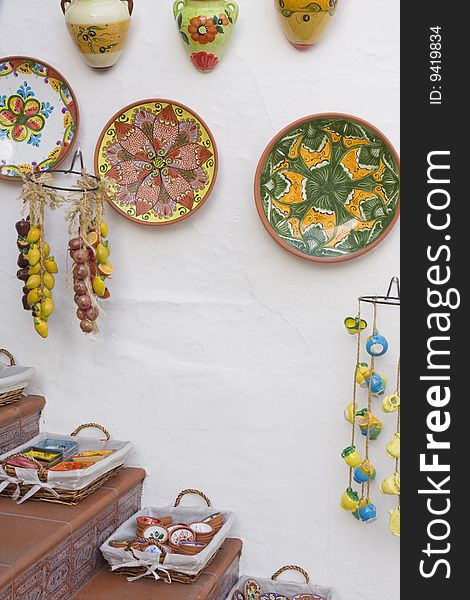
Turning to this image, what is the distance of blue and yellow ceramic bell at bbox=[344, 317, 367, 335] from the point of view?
1.93 meters

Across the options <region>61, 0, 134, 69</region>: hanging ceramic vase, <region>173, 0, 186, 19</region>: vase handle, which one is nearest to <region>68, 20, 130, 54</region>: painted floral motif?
<region>61, 0, 134, 69</region>: hanging ceramic vase

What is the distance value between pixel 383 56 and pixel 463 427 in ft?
3.00

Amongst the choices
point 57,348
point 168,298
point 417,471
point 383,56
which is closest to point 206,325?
point 168,298

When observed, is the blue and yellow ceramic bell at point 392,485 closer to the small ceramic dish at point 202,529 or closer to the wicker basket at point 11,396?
the small ceramic dish at point 202,529

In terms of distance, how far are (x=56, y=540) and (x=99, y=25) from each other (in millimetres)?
1249

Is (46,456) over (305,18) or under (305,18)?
under

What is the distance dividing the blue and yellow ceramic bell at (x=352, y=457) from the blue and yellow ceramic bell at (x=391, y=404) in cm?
14

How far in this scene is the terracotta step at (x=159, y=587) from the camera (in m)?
1.83

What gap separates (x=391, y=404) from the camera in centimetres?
189

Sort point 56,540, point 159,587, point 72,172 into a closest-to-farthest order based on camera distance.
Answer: point 56,540 → point 159,587 → point 72,172

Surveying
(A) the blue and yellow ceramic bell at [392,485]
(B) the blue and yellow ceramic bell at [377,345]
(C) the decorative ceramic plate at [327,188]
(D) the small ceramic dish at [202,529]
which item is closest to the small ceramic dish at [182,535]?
(D) the small ceramic dish at [202,529]

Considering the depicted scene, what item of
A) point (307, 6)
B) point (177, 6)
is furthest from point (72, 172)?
point (307, 6)

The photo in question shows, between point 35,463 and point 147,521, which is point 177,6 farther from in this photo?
point 147,521

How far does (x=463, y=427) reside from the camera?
1.85 m
